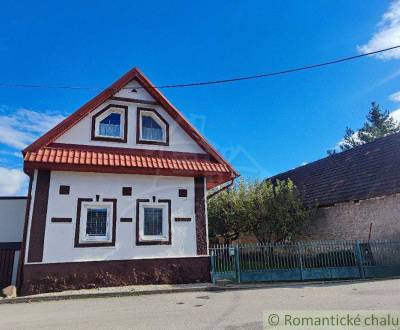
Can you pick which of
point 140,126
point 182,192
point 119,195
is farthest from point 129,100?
point 182,192

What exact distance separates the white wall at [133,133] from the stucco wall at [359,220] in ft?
27.3

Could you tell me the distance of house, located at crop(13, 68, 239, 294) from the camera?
10664 mm

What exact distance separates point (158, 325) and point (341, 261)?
862cm

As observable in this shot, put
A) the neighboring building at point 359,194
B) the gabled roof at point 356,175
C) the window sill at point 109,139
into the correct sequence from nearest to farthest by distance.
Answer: the window sill at point 109,139 → the neighboring building at point 359,194 → the gabled roof at point 356,175

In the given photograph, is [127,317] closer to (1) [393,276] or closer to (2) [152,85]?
(2) [152,85]

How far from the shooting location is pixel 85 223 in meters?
11.2

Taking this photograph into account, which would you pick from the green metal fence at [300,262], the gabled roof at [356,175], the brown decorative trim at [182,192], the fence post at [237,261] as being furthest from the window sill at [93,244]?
the gabled roof at [356,175]

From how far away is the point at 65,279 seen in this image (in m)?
10.5

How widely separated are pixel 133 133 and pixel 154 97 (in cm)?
174

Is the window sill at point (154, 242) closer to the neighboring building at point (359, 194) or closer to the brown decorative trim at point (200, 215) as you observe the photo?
the brown decorative trim at point (200, 215)

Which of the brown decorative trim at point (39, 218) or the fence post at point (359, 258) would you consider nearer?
the brown decorative trim at point (39, 218)

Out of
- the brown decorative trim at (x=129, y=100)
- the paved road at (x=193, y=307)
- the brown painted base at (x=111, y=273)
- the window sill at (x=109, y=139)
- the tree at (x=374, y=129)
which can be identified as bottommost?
the paved road at (x=193, y=307)

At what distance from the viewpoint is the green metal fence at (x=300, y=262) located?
468 inches
